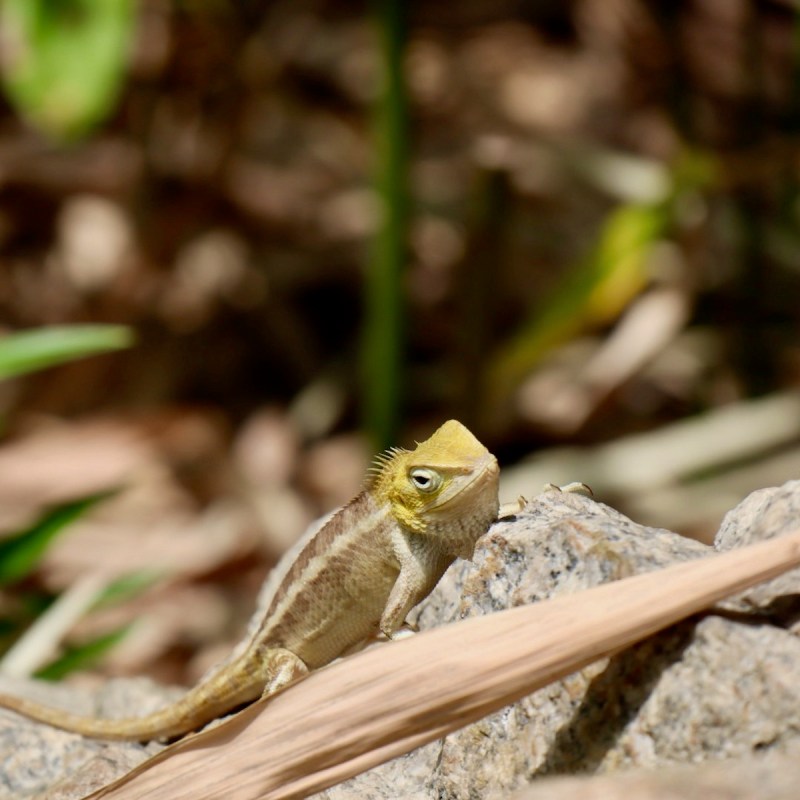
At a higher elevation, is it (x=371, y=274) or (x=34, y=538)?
(x=371, y=274)

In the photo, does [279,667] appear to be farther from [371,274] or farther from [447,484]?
[371,274]

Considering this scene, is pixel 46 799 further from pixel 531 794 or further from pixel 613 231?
pixel 613 231

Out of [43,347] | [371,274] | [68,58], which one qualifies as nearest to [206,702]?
[43,347]

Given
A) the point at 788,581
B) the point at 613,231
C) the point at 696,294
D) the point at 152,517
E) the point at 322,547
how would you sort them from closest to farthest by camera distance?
the point at 788,581 < the point at 322,547 < the point at 613,231 < the point at 152,517 < the point at 696,294

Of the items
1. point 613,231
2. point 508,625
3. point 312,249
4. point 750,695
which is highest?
point 312,249

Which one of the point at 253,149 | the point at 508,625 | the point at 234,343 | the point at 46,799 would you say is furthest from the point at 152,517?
the point at 508,625

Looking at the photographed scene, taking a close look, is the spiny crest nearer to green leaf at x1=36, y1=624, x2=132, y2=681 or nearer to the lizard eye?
the lizard eye
